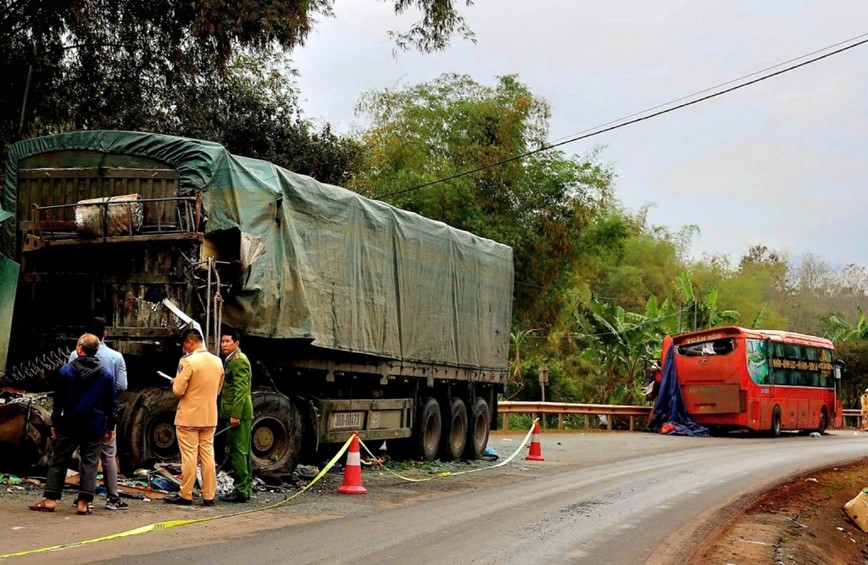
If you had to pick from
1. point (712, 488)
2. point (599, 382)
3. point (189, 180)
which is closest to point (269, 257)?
point (189, 180)

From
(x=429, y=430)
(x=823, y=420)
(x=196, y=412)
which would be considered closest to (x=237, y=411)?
(x=196, y=412)

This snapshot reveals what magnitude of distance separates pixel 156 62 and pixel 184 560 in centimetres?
1531

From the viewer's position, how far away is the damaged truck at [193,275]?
36.4 feet

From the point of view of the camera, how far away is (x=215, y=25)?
17625mm

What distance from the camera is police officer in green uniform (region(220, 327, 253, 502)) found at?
10.6 metres

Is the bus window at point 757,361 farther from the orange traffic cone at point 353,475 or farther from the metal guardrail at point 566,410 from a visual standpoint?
the orange traffic cone at point 353,475

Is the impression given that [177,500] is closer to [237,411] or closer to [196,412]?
[196,412]

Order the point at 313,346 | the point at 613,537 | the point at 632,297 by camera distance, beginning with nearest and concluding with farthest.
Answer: the point at 613,537
the point at 313,346
the point at 632,297

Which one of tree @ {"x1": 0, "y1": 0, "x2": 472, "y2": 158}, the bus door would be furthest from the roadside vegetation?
the bus door

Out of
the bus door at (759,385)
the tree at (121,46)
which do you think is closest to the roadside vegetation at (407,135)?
the tree at (121,46)

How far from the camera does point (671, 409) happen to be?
31078mm

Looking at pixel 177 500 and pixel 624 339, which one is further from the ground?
pixel 624 339

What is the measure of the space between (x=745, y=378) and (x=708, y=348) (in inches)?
57.7

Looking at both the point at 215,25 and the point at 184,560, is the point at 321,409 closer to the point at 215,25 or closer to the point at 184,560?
the point at 184,560
